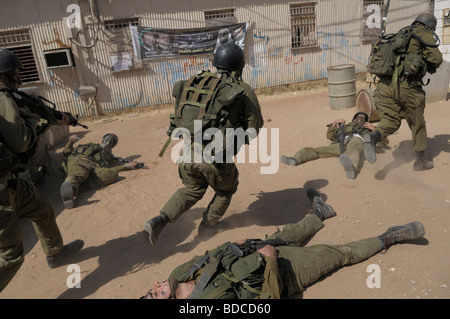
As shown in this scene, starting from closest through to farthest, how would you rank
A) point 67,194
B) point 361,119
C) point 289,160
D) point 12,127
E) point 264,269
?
point 264,269, point 12,127, point 67,194, point 289,160, point 361,119

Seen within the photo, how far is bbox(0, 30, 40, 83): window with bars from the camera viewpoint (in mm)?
9234

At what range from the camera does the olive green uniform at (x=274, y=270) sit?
234 centimetres

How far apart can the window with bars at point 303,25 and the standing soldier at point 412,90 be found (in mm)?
7410

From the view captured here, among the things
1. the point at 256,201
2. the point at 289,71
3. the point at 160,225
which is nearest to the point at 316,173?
the point at 256,201

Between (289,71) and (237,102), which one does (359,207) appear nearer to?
(237,102)

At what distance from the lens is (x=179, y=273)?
8.32ft

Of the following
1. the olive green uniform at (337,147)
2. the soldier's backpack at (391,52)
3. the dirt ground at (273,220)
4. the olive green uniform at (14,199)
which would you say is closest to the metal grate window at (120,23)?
the dirt ground at (273,220)

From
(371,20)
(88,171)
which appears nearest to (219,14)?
(371,20)

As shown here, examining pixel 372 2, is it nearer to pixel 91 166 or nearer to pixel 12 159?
pixel 91 166

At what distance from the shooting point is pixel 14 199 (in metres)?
2.82

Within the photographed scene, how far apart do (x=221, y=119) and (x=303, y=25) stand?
959cm

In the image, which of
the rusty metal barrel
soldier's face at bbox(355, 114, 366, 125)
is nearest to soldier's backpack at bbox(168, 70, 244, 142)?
soldier's face at bbox(355, 114, 366, 125)

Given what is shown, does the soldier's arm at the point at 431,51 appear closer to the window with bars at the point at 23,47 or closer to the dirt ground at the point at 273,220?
the dirt ground at the point at 273,220

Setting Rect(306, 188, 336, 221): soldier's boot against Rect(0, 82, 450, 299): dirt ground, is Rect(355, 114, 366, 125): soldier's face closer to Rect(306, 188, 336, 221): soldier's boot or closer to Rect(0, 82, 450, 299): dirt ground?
Rect(0, 82, 450, 299): dirt ground
